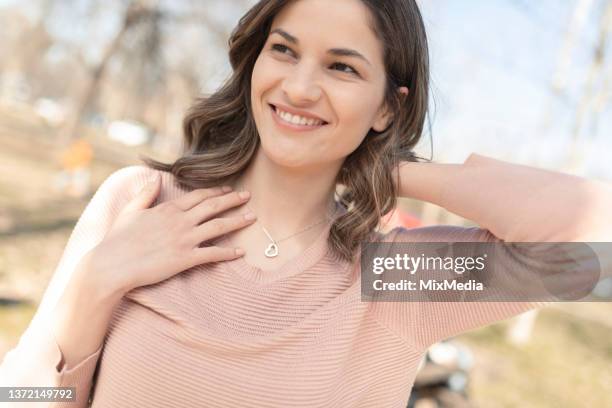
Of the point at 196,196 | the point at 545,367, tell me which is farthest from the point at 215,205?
the point at 545,367

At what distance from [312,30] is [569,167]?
7091 mm

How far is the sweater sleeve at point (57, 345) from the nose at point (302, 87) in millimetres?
546

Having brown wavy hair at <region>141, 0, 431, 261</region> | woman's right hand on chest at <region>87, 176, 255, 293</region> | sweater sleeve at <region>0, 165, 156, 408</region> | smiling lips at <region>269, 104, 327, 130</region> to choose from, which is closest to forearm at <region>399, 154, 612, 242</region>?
brown wavy hair at <region>141, 0, 431, 261</region>

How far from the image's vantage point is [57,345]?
1340 millimetres

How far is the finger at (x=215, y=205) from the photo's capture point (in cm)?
156

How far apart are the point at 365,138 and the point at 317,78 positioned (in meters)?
0.34

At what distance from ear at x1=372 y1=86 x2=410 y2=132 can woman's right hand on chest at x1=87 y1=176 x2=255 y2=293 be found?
1.50ft

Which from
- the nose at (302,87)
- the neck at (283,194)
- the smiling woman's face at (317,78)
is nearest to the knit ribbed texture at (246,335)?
the neck at (283,194)

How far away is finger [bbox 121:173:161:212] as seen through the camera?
60.5 inches

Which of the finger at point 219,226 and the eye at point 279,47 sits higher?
the eye at point 279,47

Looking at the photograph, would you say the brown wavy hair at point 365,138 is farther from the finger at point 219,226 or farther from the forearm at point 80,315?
the forearm at point 80,315

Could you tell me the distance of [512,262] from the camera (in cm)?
145

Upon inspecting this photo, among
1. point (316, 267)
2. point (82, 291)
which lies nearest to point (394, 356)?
point (316, 267)

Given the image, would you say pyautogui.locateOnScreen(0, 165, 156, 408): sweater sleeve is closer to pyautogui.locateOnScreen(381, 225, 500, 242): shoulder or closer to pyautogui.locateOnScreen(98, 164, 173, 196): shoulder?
pyautogui.locateOnScreen(98, 164, 173, 196): shoulder
